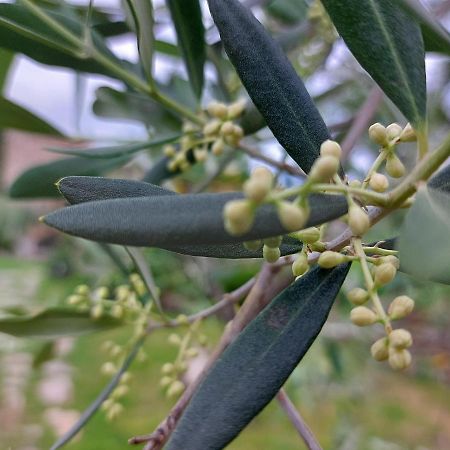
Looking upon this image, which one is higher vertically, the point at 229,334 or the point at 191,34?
the point at 191,34

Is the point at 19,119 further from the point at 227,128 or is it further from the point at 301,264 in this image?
the point at 301,264

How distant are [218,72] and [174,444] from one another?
2.42ft

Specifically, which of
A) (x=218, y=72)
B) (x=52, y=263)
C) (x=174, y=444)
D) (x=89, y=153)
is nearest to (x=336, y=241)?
(x=174, y=444)

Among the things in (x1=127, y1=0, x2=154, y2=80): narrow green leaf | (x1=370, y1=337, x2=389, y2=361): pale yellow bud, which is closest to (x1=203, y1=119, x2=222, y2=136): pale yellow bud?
(x1=127, y1=0, x2=154, y2=80): narrow green leaf

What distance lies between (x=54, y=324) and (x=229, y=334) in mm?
374

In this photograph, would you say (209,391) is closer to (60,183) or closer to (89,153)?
(60,183)

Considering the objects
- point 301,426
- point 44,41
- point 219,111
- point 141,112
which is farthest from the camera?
point 141,112

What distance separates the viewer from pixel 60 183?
1.23ft

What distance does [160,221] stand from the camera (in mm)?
285

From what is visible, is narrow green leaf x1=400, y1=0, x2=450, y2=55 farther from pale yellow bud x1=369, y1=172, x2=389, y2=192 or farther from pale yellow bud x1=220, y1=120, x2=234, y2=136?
pale yellow bud x1=220, y1=120, x2=234, y2=136

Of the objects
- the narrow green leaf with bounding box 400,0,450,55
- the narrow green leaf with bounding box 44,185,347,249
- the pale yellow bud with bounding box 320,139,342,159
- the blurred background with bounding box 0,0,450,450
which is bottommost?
the blurred background with bounding box 0,0,450,450

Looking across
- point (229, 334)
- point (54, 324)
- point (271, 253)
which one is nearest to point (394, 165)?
point (271, 253)

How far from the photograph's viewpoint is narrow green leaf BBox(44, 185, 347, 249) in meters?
0.28

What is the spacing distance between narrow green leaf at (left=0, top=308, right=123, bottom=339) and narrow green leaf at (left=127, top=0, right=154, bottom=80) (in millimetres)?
387
